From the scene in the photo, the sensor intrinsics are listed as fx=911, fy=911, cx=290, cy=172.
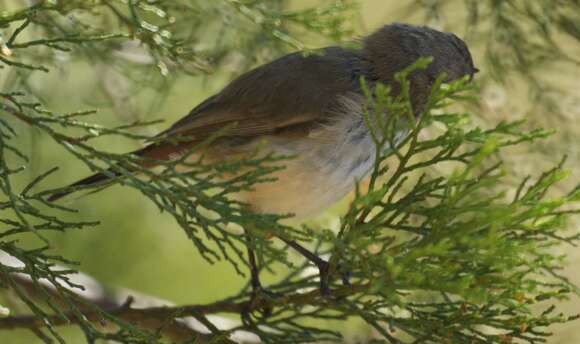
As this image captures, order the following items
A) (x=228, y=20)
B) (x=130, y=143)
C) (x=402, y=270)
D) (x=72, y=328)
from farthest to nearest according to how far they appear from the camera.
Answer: (x=130, y=143) → (x=72, y=328) → (x=228, y=20) → (x=402, y=270)

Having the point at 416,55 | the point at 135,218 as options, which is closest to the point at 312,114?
the point at 416,55

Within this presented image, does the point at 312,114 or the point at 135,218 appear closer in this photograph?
the point at 312,114

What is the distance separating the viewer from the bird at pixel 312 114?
2.86 meters

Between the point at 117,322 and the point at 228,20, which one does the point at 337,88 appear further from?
the point at 117,322

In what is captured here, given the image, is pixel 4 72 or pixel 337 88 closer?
pixel 337 88

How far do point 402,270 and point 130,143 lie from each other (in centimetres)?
292

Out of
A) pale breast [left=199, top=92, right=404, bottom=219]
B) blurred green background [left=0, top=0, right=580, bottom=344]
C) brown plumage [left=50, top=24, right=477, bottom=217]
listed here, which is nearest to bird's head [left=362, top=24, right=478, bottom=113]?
brown plumage [left=50, top=24, right=477, bottom=217]

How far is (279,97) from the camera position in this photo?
9.87ft

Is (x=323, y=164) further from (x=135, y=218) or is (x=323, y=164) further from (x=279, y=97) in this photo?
(x=135, y=218)

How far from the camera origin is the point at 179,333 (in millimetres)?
2908

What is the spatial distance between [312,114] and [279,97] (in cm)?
15

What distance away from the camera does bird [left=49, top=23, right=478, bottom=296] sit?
2855 mm

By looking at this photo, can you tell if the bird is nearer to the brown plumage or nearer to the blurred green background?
the brown plumage

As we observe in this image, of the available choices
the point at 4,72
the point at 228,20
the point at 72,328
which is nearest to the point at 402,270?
the point at 228,20
